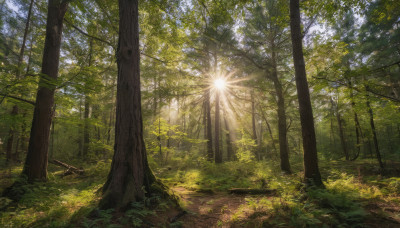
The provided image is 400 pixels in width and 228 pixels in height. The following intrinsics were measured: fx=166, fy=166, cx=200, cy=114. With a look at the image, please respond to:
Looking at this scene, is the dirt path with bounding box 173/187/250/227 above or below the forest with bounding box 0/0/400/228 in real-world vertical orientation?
below

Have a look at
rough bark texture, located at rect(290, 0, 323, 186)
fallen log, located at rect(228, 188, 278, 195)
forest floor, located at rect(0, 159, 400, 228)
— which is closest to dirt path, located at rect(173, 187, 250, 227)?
forest floor, located at rect(0, 159, 400, 228)

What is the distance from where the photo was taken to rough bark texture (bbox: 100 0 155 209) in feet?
12.0

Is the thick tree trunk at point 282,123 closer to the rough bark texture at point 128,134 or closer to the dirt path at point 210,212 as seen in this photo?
the dirt path at point 210,212

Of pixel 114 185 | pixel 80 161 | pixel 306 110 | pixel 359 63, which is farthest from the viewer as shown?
pixel 359 63

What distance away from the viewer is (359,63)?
15141mm

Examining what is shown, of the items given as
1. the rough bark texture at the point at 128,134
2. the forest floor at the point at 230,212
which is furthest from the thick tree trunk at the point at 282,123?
the rough bark texture at the point at 128,134

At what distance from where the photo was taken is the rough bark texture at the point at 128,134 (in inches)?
144

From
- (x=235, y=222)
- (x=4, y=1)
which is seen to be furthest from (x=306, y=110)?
(x=4, y=1)

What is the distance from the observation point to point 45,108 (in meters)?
5.82

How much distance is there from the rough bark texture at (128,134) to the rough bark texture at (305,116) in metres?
4.58

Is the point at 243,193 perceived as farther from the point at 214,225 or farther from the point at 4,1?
the point at 4,1

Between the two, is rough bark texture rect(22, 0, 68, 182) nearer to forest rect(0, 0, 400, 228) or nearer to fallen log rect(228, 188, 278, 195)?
A: forest rect(0, 0, 400, 228)

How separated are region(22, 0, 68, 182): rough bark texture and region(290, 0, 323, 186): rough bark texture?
7.76 m

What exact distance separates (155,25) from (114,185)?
6.34 meters
